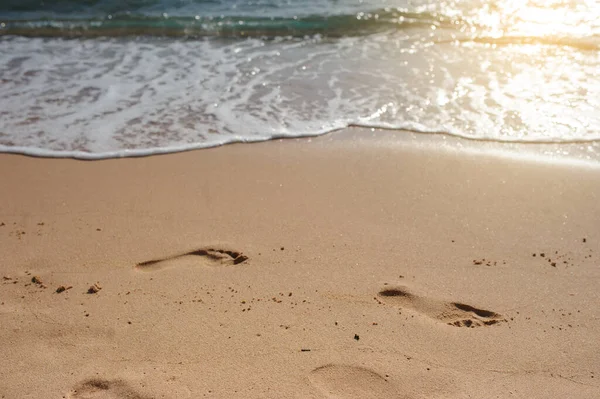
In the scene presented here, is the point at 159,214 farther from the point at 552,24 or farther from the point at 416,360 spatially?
the point at 552,24

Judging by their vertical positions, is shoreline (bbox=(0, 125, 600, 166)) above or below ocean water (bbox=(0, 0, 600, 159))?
below

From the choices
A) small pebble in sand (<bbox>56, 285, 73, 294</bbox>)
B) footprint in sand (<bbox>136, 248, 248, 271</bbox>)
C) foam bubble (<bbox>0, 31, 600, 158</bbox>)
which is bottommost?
small pebble in sand (<bbox>56, 285, 73, 294</bbox>)

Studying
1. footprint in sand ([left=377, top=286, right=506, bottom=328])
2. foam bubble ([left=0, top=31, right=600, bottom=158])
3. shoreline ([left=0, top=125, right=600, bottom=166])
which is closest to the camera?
footprint in sand ([left=377, top=286, right=506, bottom=328])

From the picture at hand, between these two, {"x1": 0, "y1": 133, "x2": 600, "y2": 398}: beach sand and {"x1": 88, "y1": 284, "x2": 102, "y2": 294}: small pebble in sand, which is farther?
{"x1": 88, "y1": 284, "x2": 102, "y2": 294}: small pebble in sand

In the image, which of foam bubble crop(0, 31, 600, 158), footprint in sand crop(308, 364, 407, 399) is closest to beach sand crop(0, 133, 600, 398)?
footprint in sand crop(308, 364, 407, 399)

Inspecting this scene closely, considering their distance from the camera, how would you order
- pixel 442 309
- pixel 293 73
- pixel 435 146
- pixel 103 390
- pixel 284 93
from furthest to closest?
pixel 293 73, pixel 284 93, pixel 435 146, pixel 442 309, pixel 103 390

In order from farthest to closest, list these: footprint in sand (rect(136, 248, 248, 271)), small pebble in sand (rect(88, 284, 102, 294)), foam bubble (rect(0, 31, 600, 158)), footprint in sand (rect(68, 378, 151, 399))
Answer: foam bubble (rect(0, 31, 600, 158)) → footprint in sand (rect(136, 248, 248, 271)) → small pebble in sand (rect(88, 284, 102, 294)) → footprint in sand (rect(68, 378, 151, 399))

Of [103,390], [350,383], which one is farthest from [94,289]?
[350,383]

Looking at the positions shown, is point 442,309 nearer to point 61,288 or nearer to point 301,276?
point 301,276

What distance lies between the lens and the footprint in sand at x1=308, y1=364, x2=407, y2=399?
6.68ft

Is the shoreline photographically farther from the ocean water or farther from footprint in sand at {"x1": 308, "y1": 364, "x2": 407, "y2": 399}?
footprint in sand at {"x1": 308, "y1": 364, "x2": 407, "y2": 399}

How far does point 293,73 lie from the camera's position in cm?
540

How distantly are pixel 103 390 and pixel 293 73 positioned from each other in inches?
151

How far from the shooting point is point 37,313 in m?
2.45
